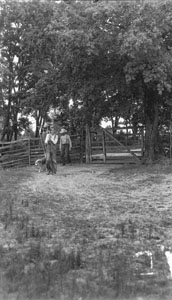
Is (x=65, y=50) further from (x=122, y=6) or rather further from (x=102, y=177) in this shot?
(x=102, y=177)

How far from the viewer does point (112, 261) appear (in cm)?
484

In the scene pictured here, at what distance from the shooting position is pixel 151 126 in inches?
714

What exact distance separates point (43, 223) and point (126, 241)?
160cm

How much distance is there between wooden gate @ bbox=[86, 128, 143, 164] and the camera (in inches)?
776

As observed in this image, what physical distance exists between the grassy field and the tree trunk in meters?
7.45

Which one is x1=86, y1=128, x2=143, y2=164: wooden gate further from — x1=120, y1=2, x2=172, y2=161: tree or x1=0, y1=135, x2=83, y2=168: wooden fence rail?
x1=120, y1=2, x2=172, y2=161: tree

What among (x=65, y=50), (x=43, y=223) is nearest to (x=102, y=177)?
(x=65, y=50)

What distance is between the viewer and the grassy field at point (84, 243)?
4096mm

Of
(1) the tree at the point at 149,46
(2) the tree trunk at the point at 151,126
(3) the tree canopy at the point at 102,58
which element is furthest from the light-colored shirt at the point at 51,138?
(2) the tree trunk at the point at 151,126

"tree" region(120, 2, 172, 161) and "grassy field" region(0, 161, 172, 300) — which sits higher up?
"tree" region(120, 2, 172, 161)

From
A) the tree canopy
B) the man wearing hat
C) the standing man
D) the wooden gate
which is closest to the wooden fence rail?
the wooden gate

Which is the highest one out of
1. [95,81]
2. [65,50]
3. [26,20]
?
[26,20]

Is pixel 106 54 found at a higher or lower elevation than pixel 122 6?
lower

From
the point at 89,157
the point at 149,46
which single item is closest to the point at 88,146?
the point at 89,157
